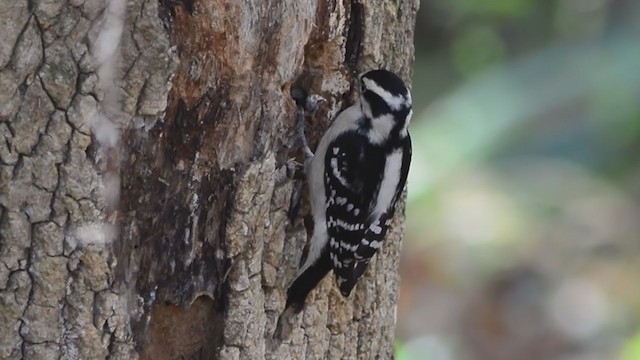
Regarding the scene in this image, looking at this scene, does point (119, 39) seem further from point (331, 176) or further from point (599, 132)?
point (599, 132)

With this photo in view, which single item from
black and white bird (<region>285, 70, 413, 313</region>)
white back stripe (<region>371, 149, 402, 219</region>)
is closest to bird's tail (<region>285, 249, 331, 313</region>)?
black and white bird (<region>285, 70, 413, 313</region>)

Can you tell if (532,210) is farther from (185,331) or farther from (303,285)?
(185,331)

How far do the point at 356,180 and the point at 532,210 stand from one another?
434 cm

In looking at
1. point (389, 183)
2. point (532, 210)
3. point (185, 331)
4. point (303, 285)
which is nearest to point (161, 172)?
point (185, 331)

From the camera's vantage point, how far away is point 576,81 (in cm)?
789

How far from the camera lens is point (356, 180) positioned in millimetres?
3961

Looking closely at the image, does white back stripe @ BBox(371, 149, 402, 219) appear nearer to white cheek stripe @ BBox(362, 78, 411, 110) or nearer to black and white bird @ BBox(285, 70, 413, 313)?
black and white bird @ BBox(285, 70, 413, 313)

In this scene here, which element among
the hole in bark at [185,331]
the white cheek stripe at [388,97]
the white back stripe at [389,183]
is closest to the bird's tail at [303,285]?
the hole in bark at [185,331]

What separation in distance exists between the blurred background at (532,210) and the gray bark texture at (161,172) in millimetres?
4103

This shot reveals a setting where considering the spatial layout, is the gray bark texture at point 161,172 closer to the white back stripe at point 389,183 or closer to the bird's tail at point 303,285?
A: the bird's tail at point 303,285

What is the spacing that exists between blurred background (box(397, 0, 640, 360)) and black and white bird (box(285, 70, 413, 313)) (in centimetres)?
341

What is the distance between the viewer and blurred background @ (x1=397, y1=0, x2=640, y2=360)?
762 centimetres

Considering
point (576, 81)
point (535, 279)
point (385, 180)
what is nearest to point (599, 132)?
point (576, 81)

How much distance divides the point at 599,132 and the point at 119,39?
18.2 feet
